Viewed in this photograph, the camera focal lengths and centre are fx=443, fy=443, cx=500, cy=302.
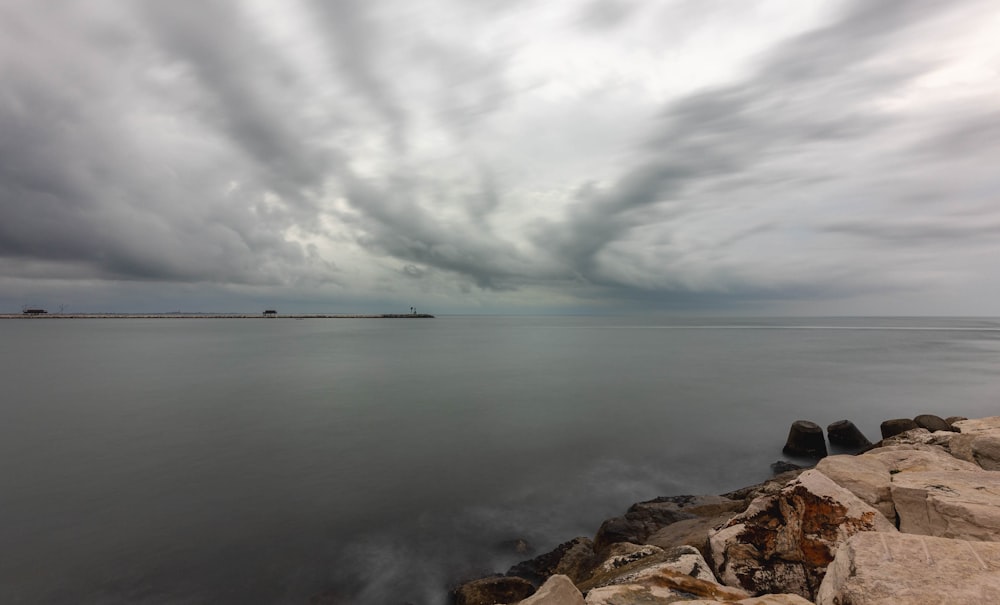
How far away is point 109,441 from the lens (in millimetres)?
15797

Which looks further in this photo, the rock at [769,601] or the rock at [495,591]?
the rock at [495,591]

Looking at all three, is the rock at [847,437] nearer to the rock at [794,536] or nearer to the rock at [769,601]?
the rock at [794,536]

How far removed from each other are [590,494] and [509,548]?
3.38 metres

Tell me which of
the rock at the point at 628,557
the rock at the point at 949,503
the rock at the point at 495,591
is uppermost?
the rock at the point at 949,503

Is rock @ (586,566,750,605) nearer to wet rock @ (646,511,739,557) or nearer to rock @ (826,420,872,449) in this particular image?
wet rock @ (646,511,739,557)

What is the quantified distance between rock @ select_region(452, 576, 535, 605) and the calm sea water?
84 cm

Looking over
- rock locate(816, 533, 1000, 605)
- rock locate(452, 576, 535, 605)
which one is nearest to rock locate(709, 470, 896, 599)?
rock locate(816, 533, 1000, 605)

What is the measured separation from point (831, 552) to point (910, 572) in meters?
1.40

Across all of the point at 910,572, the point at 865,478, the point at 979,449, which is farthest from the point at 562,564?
the point at 979,449

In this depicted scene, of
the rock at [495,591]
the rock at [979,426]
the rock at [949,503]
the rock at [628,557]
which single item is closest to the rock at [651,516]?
the rock at [628,557]

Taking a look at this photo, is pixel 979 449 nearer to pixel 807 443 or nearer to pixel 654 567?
pixel 807 443

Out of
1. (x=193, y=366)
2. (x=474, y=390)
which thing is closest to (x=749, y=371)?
(x=474, y=390)

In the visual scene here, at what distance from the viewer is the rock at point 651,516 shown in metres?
8.59

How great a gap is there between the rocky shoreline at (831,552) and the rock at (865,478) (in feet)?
0.06
